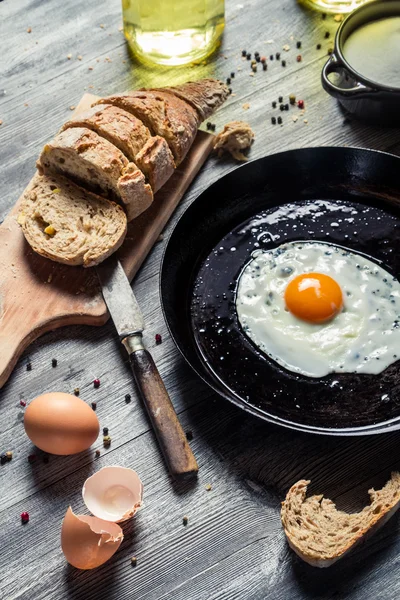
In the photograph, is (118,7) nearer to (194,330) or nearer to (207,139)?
(207,139)

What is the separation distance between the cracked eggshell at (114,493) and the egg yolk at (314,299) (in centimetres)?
78

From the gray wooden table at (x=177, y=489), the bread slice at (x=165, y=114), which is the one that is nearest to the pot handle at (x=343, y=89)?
the gray wooden table at (x=177, y=489)

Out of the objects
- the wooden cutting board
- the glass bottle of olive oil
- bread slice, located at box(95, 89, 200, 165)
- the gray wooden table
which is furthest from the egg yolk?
the glass bottle of olive oil

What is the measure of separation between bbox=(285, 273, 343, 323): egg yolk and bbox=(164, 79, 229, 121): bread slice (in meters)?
0.90

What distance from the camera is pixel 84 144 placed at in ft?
8.67

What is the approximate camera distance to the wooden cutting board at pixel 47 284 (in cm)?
255

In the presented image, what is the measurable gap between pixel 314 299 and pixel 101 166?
90cm

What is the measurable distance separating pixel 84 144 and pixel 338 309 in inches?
42.9

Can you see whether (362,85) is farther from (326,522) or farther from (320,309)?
(326,522)

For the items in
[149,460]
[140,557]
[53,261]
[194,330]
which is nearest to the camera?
[140,557]

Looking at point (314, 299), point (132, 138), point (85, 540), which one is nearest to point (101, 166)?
point (132, 138)

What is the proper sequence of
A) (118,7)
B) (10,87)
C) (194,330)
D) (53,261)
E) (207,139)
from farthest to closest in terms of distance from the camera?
(118,7), (10,87), (207,139), (53,261), (194,330)

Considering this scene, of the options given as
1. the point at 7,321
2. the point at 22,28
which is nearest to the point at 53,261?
the point at 7,321

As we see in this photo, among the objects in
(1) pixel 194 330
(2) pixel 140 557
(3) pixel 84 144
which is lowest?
(2) pixel 140 557
